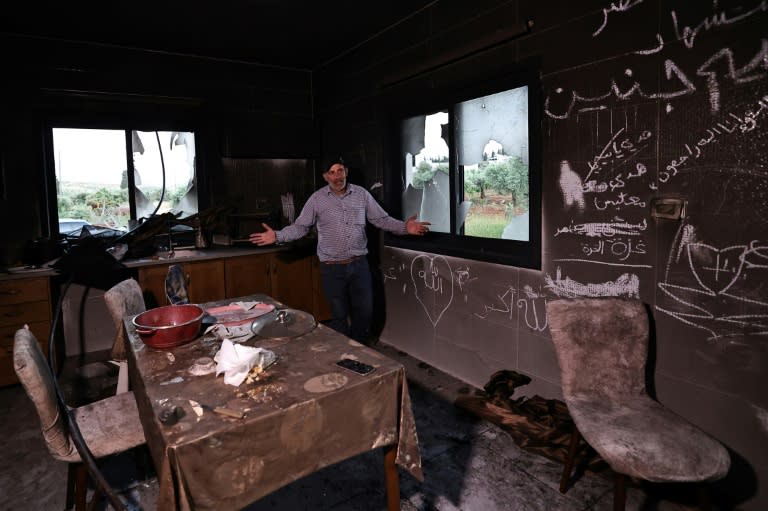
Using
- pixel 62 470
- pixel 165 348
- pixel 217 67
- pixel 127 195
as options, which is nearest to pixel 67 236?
pixel 127 195

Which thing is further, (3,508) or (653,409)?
(3,508)

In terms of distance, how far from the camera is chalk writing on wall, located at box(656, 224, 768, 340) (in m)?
1.97

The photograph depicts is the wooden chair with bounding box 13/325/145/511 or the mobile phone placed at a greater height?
the mobile phone

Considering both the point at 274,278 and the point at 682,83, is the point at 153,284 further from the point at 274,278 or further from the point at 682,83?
the point at 682,83

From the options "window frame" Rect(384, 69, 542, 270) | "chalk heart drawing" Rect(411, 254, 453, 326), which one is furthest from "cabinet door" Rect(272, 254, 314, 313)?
"chalk heart drawing" Rect(411, 254, 453, 326)

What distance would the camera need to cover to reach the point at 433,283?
380cm

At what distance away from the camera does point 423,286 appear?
12.9 feet

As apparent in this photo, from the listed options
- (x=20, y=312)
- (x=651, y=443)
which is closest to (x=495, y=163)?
(x=651, y=443)

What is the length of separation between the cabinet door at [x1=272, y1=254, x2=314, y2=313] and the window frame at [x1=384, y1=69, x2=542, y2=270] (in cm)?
108

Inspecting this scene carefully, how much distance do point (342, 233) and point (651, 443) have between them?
256cm

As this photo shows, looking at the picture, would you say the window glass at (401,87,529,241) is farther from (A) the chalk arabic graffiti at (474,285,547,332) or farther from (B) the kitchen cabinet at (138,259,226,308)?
(B) the kitchen cabinet at (138,259,226,308)

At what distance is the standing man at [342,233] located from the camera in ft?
12.4

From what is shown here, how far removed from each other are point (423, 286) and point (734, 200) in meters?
2.29

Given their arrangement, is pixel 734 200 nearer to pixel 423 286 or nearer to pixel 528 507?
pixel 528 507
